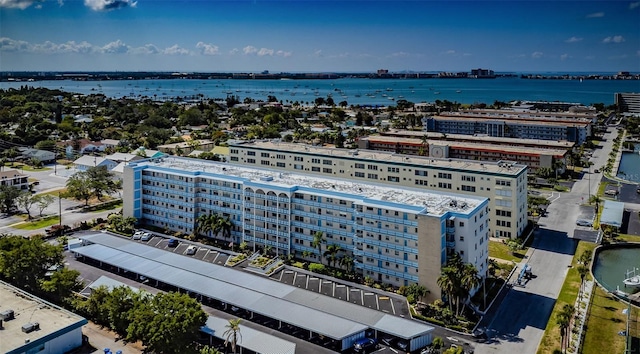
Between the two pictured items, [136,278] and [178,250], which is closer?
[136,278]

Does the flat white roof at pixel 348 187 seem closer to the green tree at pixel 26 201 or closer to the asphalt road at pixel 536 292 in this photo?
the asphalt road at pixel 536 292

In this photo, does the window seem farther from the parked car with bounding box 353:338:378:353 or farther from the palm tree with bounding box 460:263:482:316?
the parked car with bounding box 353:338:378:353

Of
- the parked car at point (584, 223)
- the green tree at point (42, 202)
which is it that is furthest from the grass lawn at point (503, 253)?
the green tree at point (42, 202)

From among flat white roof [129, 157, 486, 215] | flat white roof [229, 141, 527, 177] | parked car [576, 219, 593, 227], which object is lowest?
parked car [576, 219, 593, 227]

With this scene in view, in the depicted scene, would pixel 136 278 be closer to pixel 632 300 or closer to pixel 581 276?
pixel 581 276

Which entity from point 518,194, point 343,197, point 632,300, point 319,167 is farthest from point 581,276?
point 319,167

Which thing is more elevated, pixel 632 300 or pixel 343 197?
pixel 343 197

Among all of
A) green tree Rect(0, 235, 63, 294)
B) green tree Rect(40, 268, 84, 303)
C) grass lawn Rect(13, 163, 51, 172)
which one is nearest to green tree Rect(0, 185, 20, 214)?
grass lawn Rect(13, 163, 51, 172)
